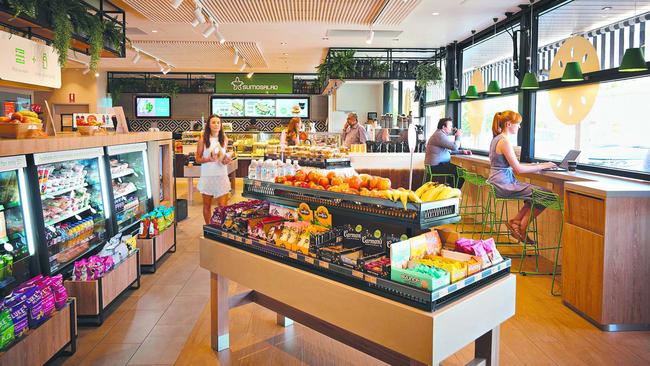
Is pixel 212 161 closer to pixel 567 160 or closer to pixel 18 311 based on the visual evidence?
pixel 18 311

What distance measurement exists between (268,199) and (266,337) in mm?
1089

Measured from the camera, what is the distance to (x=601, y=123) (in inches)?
241

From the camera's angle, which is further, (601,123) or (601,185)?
(601,123)

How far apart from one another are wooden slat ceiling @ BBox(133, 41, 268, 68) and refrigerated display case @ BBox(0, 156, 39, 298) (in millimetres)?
7421

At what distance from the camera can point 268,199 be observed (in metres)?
3.70

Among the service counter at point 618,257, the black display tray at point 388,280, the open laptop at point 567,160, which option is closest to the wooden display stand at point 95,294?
the black display tray at point 388,280

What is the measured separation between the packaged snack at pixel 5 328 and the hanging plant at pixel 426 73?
28.9 feet

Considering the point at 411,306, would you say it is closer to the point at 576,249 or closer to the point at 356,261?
the point at 356,261

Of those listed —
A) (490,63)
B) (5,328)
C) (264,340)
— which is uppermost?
(490,63)

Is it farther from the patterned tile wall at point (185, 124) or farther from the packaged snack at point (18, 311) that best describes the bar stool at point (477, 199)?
the patterned tile wall at point (185, 124)

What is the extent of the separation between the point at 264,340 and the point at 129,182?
3.14 m

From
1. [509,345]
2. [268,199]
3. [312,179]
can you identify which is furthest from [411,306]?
[509,345]

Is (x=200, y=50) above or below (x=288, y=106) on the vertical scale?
above

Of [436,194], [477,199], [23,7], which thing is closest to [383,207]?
[436,194]
